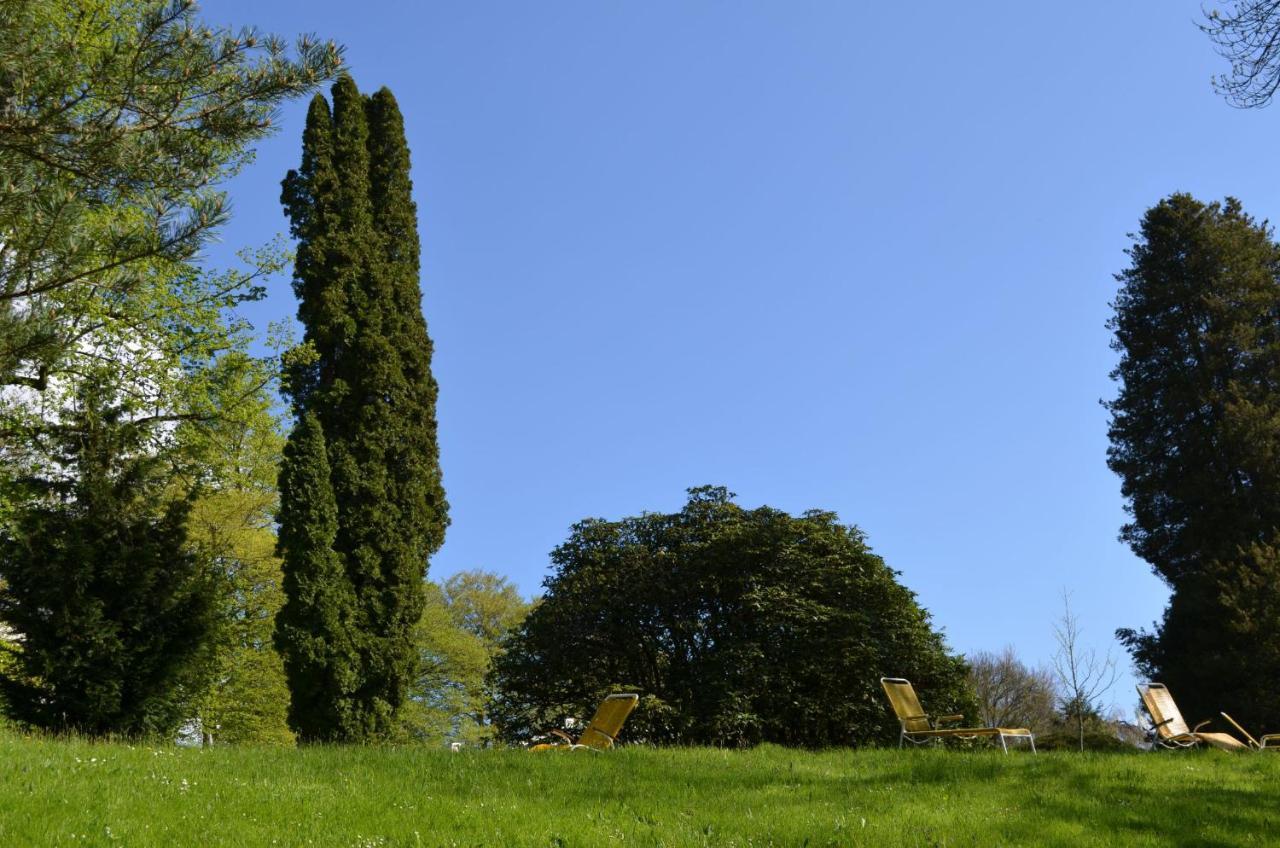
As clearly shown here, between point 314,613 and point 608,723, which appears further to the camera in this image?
point 314,613

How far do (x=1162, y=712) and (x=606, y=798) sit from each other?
983 centimetres

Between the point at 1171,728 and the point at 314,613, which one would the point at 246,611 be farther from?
the point at 1171,728

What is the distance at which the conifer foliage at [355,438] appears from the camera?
15758 mm

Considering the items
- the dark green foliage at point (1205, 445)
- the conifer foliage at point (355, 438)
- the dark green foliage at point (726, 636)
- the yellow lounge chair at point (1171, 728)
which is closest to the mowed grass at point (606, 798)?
the yellow lounge chair at point (1171, 728)

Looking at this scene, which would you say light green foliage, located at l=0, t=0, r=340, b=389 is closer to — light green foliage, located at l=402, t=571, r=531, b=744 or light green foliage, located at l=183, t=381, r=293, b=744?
light green foliage, located at l=183, t=381, r=293, b=744

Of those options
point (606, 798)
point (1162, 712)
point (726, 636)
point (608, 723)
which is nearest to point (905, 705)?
point (608, 723)

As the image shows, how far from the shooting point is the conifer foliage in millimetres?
15758

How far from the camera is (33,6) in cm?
688

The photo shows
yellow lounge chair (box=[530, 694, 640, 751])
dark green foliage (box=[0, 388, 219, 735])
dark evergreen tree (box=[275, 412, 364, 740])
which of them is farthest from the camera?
dark evergreen tree (box=[275, 412, 364, 740])

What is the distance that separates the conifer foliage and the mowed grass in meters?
5.87

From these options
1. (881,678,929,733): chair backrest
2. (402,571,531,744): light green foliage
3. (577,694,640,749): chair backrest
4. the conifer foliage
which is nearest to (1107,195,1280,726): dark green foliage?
(881,678,929,733): chair backrest

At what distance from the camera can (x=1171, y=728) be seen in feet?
45.1

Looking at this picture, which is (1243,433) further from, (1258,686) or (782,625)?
(782,625)

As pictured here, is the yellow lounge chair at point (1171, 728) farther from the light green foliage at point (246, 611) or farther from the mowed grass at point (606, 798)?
the light green foliage at point (246, 611)
